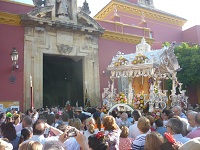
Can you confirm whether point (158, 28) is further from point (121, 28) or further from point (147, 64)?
point (147, 64)

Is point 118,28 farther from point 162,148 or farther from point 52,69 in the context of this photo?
point 162,148

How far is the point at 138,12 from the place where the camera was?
24.8m

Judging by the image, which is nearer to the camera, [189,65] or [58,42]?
[58,42]

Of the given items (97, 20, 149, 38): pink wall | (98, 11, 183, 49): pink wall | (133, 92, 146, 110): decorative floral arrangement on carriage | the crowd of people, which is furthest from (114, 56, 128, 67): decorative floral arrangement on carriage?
(98, 11, 183, 49): pink wall

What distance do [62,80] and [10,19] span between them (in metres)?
8.81

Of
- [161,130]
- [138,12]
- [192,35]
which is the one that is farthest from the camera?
[192,35]

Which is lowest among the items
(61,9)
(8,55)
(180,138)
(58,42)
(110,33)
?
(180,138)

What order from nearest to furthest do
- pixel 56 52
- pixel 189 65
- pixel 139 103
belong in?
1. pixel 139 103
2. pixel 56 52
3. pixel 189 65

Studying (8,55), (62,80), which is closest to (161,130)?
(8,55)

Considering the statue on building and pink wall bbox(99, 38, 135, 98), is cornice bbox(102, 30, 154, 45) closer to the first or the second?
pink wall bbox(99, 38, 135, 98)

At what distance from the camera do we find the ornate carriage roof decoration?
1191cm

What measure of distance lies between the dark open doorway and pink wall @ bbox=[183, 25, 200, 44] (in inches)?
608

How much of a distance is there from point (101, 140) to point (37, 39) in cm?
1241

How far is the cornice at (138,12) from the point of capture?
2359 centimetres
